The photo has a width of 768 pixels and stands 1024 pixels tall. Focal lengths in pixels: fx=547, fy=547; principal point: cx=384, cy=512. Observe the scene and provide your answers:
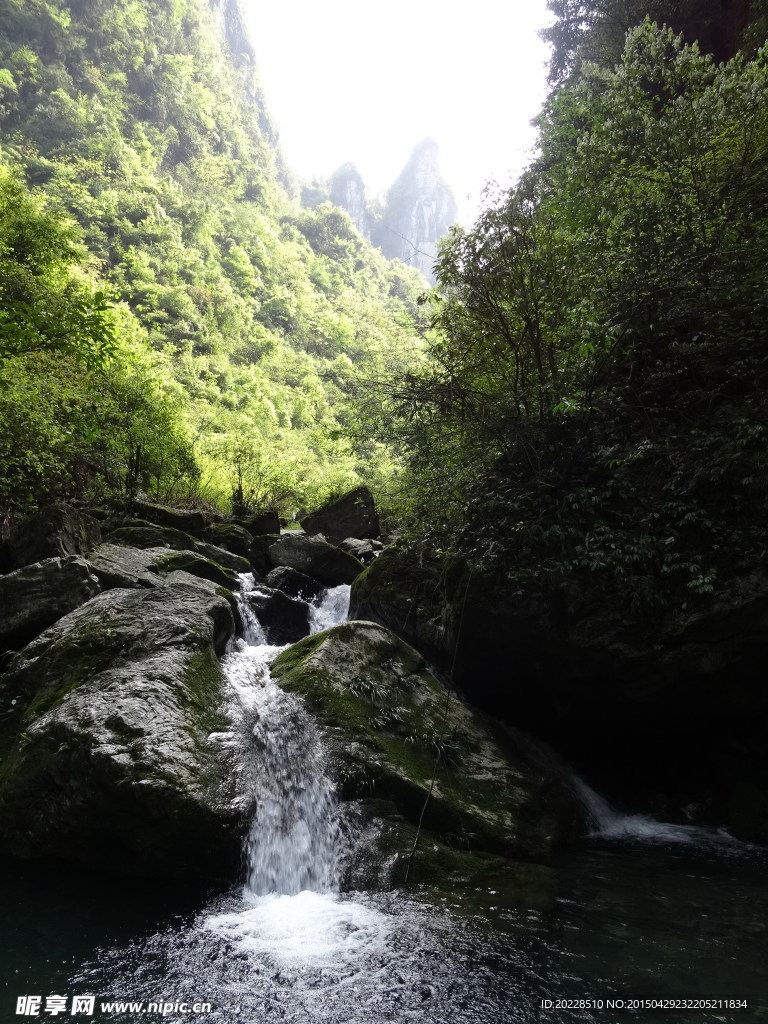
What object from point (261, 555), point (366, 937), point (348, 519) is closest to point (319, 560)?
point (261, 555)

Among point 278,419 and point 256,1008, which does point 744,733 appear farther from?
point 278,419

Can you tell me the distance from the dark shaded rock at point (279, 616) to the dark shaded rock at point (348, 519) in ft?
23.2

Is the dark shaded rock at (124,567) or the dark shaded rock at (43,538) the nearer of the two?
the dark shaded rock at (124,567)

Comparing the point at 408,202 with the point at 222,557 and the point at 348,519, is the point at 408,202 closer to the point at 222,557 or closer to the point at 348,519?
the point at 348,519

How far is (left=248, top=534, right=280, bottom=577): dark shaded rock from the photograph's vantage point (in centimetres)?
1600

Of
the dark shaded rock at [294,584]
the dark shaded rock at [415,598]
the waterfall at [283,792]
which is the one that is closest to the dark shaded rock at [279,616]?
the dark shaded rock at [415,598]

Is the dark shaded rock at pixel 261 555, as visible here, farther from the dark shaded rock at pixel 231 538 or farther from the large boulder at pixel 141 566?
the large boulder at pixel 141 566

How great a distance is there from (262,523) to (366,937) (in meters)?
14.7

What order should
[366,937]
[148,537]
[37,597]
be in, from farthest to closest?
1. [148,537]
2. [37,597]
3. [366,937]

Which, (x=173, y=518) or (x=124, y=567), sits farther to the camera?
(x=173, y=518)

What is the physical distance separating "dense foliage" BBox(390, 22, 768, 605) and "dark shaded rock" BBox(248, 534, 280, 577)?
300 inches

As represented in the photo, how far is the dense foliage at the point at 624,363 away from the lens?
23.9 feet

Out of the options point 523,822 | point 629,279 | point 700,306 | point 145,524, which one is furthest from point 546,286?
point 145,524

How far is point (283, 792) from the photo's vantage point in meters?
6.15
